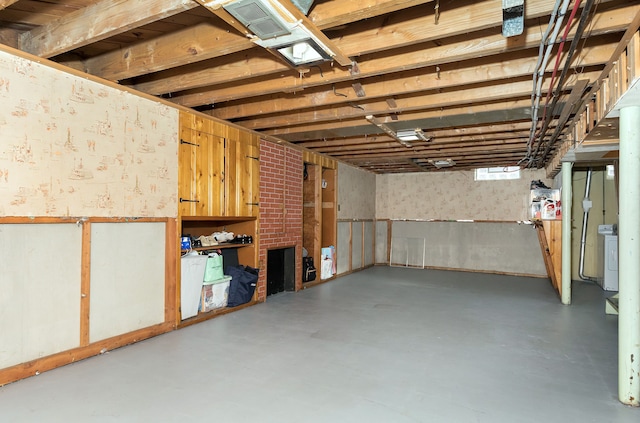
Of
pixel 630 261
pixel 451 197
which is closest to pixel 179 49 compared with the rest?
pixel 630 261

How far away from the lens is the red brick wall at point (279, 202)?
543 centimetres

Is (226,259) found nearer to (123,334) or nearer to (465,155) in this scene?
(123,334)

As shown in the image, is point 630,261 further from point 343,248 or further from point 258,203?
point 343,248

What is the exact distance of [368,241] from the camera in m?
9.23

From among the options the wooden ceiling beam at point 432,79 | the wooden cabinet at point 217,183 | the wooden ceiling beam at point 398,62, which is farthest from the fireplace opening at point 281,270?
the wooden ceiling beam at point 398,62

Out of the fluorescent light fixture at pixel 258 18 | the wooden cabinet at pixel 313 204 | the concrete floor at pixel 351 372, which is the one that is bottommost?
the concrete floor at pixel 351 372

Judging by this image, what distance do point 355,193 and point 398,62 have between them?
5.62 metres

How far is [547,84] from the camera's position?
11.1 feet

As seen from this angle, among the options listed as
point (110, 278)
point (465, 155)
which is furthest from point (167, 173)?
point (465, 155)

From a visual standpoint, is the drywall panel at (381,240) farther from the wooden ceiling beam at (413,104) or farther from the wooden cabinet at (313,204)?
the wooden ceiling beam at (413,104)

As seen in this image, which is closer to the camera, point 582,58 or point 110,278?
point 582,58

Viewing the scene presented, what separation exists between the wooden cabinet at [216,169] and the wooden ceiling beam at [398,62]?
1.34 feet

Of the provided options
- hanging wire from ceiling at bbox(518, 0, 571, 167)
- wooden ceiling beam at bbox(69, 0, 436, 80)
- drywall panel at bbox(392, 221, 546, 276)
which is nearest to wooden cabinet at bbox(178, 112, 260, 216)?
wooden ceiling beam at bbox(69, 0, 436, 80)

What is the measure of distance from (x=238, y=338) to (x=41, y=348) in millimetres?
1598
